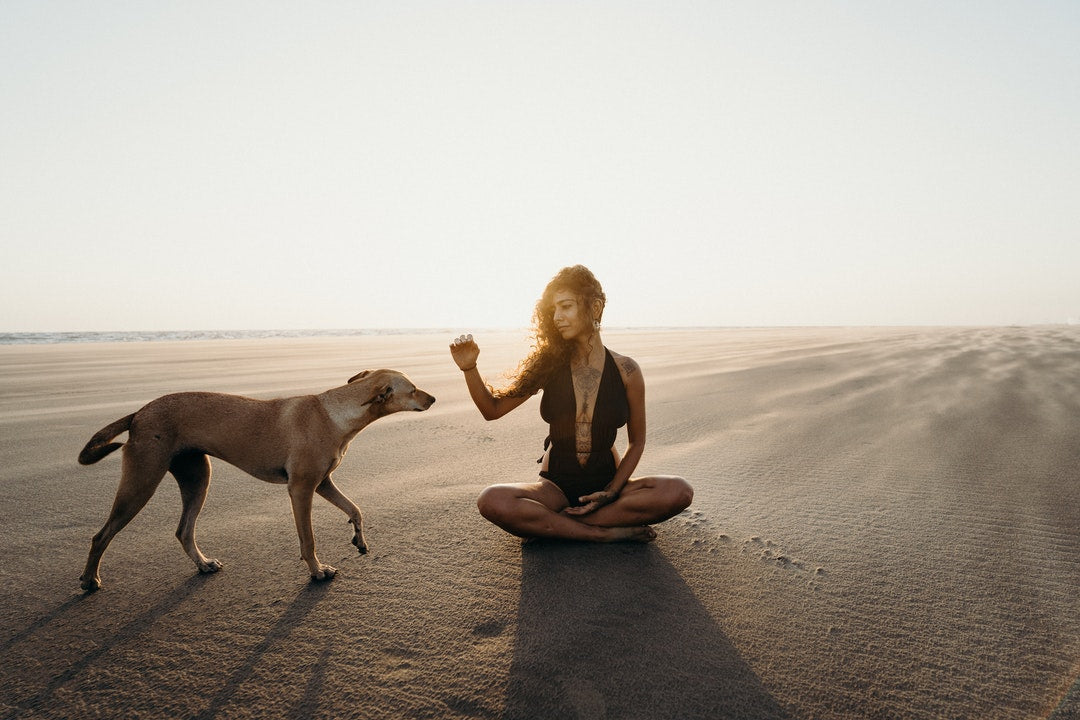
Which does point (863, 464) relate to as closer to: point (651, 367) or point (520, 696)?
point (520, 696)

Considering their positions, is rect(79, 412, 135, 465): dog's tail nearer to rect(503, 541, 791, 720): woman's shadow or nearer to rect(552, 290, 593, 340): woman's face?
rect(503, 541, 791, 720): woman's shadow

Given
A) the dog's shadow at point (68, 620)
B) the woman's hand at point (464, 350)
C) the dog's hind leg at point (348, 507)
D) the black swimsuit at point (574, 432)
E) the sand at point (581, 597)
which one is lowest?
the dog's shadow at point (68, 620)

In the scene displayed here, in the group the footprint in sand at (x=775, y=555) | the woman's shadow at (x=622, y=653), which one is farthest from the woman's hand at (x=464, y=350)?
the footprint in sand at (x=775, y=555)

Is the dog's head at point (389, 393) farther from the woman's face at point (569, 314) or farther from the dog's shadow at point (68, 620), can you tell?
the dog's shadow at point (68, 620)

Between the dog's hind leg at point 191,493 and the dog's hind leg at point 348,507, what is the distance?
750 mm

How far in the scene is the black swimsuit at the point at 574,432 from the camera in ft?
12.2


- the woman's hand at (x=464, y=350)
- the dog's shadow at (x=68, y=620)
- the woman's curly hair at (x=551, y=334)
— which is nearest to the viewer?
the dog's shadow at (x=68, y=620)

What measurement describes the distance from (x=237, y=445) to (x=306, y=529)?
0.76m

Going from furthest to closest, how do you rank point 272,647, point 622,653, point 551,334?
point 551,334, point 272,647, point 622,653

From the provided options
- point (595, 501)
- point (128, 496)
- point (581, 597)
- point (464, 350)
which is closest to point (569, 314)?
point (464, 350)

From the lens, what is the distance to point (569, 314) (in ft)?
12.2

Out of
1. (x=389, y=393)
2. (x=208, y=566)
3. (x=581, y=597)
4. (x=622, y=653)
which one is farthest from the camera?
(x=389, y=393)

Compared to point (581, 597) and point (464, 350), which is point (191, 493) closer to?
point (464, 350)

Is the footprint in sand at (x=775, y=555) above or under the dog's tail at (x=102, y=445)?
under
